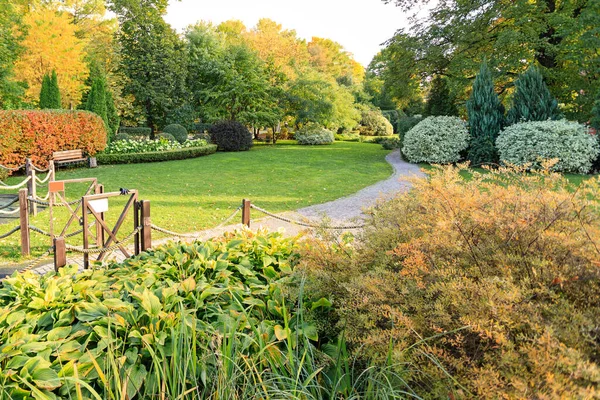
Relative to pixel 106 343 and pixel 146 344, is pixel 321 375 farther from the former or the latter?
pixel 106 343

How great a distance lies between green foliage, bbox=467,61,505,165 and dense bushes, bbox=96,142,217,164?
1106 centimetres

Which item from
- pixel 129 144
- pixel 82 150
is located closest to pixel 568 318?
pixel 82 150

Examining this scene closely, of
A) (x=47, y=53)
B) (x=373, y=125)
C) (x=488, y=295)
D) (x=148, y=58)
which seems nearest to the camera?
(x=488, y=295)

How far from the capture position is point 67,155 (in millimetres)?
13734

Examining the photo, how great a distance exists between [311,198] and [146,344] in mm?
7397

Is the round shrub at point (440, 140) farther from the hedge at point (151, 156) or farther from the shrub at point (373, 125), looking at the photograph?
the shrub at point (373, 125)

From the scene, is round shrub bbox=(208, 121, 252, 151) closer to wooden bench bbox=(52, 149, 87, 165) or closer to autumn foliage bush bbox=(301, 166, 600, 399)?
wooden bench bbox=(52, 149, 87, 165)

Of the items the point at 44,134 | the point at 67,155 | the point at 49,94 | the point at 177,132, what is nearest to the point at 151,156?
the point at 67,155

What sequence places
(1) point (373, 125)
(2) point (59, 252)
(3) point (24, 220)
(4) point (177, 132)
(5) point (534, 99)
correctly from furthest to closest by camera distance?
(1) point (373, 125) < (4) point (177, 132) < (5) point (534, 99) < (3) point (24, 220) < (2) point (59, 252)

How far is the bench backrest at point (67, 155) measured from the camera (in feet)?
43.5

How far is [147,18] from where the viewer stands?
2694cm

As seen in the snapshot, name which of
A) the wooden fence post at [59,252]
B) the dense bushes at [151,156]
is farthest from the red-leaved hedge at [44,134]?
the wooden fence post at [59,252]

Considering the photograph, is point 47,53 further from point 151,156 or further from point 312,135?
point 312,135

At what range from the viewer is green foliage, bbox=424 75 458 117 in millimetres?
18391
